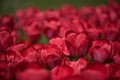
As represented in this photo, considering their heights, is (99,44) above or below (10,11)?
above

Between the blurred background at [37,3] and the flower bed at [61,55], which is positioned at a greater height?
the flower bed at [61,55]

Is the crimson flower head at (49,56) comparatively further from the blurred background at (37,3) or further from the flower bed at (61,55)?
the blurred background at (37,3)

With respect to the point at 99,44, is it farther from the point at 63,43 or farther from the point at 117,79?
the point at 117,79

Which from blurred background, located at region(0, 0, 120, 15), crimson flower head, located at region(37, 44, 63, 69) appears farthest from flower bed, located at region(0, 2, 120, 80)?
blurred background, located at region(0, 0, 120, 15)

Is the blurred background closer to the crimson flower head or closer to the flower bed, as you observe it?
the flower bed

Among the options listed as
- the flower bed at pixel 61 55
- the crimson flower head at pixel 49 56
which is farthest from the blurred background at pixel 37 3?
the crimson flower head at pixel 49 56

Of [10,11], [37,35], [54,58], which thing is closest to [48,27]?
[37,35]

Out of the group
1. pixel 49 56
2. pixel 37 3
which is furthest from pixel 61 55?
pixel 37 3

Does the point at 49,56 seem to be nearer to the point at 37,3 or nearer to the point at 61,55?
the point at 61,55

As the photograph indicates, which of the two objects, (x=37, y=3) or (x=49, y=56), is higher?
(x=49, y=56)

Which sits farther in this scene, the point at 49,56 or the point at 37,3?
the point at 37,3

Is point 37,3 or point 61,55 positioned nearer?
point 61,55
